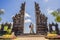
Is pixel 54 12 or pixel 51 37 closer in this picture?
pixel 51 37

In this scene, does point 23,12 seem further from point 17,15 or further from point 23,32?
point 23,32

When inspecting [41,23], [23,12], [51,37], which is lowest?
[51,37]

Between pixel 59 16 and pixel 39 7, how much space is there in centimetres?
238

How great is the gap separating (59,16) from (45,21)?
5.11 ft

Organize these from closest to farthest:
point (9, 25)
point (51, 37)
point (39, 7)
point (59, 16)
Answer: point (51, 37) → point (59, 16) → point (9, 25) → point (39, 7)

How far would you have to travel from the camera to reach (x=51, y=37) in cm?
863

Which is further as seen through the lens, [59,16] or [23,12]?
[23,12]

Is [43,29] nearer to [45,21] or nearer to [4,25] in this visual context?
[45,21]

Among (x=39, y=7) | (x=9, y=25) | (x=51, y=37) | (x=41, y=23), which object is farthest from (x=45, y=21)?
(x=51, y=37)

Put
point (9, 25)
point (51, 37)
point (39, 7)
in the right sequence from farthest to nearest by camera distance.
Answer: point (39, 7) → point (9, 25) → point (51, 37)

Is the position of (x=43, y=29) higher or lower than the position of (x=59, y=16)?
lower

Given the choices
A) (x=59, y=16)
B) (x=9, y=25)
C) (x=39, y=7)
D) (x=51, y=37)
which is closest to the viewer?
(x=51, y=37)

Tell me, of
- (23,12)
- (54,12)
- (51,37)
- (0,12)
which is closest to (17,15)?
(23,12)

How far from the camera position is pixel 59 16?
12961mm
